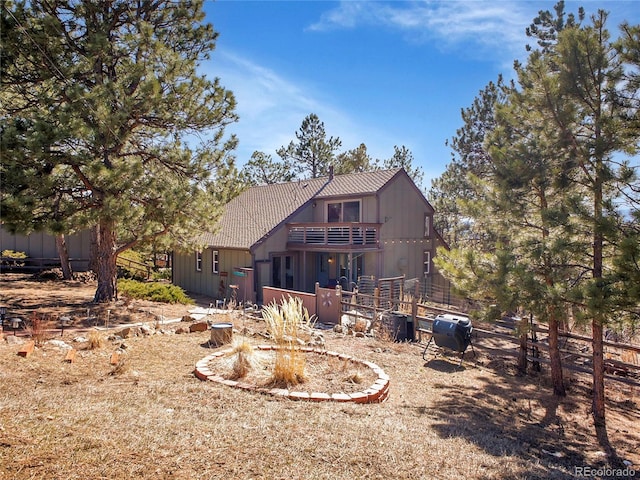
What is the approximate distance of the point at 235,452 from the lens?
13.4ft

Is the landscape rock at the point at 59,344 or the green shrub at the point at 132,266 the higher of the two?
the green shrub at the point at 132,266

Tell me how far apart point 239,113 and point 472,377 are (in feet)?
37.6

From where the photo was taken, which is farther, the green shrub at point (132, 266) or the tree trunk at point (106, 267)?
the green shrub at point (132, 266)

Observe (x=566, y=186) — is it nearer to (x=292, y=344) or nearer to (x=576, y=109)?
(x=576, y=109)

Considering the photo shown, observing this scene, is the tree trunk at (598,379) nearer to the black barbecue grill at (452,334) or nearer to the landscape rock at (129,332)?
the black barbecue grill at (452,334)

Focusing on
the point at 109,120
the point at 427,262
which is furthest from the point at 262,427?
the point at 427,262

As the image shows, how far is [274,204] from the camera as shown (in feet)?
76.8

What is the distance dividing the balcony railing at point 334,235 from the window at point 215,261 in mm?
3463

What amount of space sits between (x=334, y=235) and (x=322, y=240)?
2.19 feet

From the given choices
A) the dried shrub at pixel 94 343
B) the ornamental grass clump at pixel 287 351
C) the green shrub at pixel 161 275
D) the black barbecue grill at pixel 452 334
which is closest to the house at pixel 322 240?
the green shrub at pixel 161 275

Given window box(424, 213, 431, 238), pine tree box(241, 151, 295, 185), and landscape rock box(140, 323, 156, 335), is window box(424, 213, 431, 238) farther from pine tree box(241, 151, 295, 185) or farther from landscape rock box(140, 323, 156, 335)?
pine tree box(241, 151, 295, 185)

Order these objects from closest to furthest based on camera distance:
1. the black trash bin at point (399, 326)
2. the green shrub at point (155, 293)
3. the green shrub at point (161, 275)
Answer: the black trash bin at point (399, 326) < the green shrub at point (155, 293) < the green shrub at point (161, 275)

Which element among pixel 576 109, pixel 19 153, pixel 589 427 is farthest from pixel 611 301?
pixel 19 153

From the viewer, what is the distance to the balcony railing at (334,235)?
1972 centimetres
